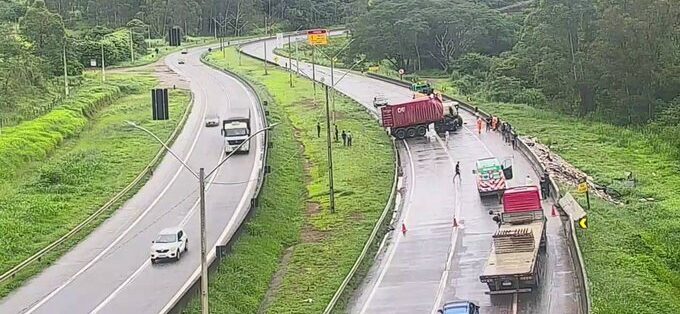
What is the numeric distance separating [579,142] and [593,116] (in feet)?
49.5

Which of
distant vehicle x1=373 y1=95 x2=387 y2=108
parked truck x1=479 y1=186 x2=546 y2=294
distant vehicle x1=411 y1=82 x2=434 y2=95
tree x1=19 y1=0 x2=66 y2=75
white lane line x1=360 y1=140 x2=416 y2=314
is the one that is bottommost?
white lane line x1=360 y1=140 x2=416 y2=314

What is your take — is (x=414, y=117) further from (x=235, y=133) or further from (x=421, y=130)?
(x=235, y=133)

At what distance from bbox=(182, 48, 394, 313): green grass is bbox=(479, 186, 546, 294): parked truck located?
668 centimetres

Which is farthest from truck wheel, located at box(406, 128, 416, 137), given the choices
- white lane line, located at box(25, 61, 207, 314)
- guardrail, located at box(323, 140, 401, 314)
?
white lane line, located at box(25, 61, 207, 314)

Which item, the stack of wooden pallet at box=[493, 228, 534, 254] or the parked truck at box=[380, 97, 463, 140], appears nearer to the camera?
the stack of wooden pallet at box=[493, 228, 534, 254]

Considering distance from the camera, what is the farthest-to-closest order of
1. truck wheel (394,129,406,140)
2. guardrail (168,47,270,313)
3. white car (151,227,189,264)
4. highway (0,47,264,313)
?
truck wheel (394,129,406,140), white car (151,227,189,264), highway (0,47,264,313), guardrail (168,47,270,313)

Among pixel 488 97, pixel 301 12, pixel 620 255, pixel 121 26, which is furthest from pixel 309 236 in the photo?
pixel 301 12

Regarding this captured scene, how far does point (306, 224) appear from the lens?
173 feet

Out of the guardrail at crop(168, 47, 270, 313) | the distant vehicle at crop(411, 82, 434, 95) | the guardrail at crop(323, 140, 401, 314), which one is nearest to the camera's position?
the guardrail at crop(168, 47, 270, 313)

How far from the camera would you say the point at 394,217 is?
5200 centimetres

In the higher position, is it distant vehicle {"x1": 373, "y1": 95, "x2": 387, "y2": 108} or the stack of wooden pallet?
distant vehicle {"x1": 373, "y1": 95, "x2": 387, "y2": 108}

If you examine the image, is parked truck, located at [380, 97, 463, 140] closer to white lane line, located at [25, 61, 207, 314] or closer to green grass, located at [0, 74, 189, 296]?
white lane line, located at [25, 61, 207, 314]

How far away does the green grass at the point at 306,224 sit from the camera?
40094mm

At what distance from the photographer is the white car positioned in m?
43.5
